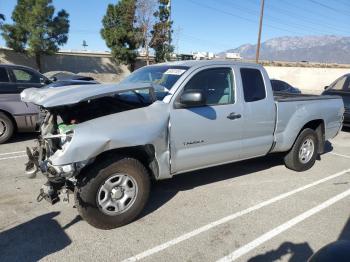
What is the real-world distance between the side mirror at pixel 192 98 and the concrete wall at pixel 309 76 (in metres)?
30.1

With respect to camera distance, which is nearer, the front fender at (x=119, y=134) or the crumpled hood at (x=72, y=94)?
the front fender at (x=119, y=134)

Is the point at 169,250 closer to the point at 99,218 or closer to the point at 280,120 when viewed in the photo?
the point at 99,218

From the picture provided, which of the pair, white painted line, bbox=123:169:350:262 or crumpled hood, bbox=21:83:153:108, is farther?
crumpled hood, bbox=21:83:153:108

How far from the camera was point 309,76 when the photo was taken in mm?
35375

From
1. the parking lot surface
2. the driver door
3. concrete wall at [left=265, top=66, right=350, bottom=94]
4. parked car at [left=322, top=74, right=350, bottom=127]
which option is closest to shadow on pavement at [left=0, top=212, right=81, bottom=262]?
the parking lot surface

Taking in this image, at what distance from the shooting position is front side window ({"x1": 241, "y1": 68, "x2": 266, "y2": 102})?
524 centimetres

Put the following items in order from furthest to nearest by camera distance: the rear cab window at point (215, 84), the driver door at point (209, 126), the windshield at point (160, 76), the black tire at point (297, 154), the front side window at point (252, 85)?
the black tire at point (297, 154)
the front side window at point (252, 85)
the rear cab window at point (215, 84)
the windshield at point (160, 76)
the driver door at point (209, 126)

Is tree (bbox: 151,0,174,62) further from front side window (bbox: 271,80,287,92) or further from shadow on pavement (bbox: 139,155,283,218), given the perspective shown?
shadow on pavement (bbox: 139,155,283,218)

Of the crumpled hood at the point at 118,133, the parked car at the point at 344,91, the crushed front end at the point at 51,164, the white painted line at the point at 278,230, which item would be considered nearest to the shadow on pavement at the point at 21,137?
the crushed front end at the point at 51,164

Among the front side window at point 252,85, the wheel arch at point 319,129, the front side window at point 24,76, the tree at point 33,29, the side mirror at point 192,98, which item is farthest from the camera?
the tree at point 33,29

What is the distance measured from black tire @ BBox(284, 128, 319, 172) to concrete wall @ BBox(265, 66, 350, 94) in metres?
27.3

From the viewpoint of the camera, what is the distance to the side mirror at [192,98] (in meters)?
4.22

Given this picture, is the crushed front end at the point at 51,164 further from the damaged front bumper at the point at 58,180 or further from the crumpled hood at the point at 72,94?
the crumpled hood at the point at 72,94

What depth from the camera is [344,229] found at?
423 centimetres
